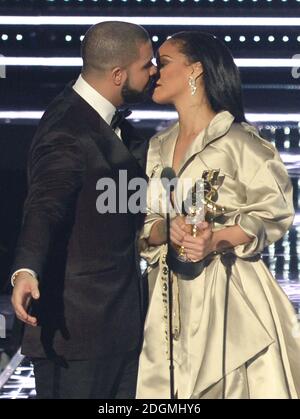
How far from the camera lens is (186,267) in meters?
3.73

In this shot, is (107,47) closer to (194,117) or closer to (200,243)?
(194,117)

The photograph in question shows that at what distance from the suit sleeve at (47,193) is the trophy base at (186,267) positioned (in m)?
0.31

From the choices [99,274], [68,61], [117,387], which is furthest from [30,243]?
[68,61]

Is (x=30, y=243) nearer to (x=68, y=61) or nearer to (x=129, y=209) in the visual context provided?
(x=129, y=209)

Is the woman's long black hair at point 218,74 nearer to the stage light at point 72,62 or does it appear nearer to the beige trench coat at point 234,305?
the beige trench coat at point 234,305

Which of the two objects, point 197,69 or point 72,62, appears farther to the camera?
point 72,62

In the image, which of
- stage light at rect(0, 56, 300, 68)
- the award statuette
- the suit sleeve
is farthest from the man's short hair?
stage light at rect(0, 56, 300, 68)

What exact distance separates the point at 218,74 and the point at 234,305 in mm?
579

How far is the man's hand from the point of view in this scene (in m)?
3.29

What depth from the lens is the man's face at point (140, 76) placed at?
374cm

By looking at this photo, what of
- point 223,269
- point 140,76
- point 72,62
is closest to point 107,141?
point 140,76

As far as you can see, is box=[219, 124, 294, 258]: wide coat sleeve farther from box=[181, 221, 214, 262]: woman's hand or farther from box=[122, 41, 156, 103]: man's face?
box=[122, 41, 156, 103]: man's face

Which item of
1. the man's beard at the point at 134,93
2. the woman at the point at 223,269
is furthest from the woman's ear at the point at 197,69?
the man's beard at the point at 134,93

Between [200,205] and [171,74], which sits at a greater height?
[171,74]
